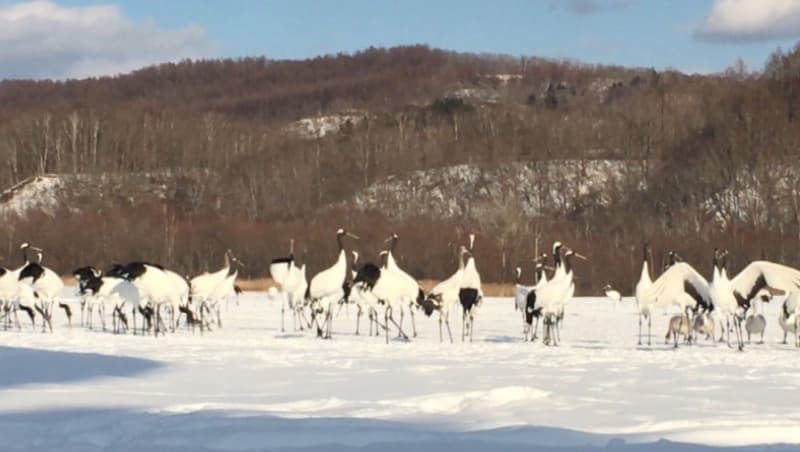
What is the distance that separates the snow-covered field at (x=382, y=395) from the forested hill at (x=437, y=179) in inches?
1045

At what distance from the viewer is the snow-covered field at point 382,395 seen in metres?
8.17

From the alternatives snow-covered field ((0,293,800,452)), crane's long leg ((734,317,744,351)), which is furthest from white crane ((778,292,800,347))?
snow-covered field ((0,293,800,452))

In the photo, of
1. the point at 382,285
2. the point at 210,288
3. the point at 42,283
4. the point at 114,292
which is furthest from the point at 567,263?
the point at 42,283

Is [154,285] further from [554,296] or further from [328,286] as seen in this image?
[554,296]

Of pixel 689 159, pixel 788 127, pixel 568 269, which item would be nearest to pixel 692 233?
pixel 788 127

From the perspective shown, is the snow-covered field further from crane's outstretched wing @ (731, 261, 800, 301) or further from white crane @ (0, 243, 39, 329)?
white crane @ (0, 243, 39, 329)

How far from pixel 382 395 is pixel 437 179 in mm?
70874

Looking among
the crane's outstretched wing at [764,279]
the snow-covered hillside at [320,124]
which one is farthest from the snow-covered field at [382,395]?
the snow-covered hillside at [320,124]

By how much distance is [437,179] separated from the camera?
81625 mm

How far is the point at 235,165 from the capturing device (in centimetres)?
8569

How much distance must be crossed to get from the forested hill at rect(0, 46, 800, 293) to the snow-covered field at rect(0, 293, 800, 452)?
2654 centimetres

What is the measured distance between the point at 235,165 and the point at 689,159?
3170 cm

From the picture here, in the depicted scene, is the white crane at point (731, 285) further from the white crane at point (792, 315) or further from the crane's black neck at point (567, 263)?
the crane's black neck at point (567, 263)

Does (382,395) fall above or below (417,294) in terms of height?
below
